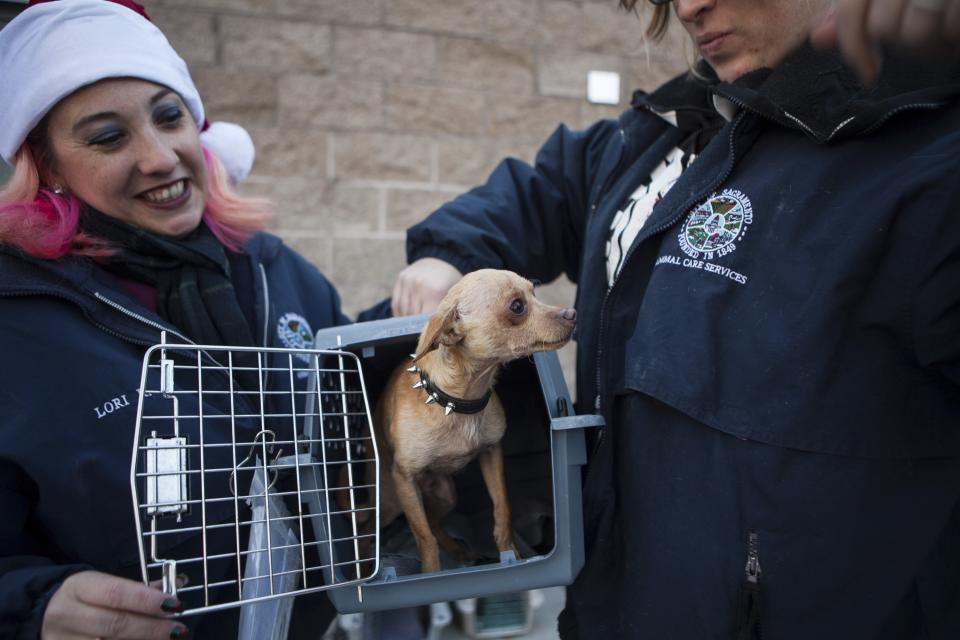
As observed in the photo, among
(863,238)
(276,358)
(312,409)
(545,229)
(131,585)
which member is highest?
(545,229)

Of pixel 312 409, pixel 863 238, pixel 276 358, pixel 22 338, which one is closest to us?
pixel 863 238

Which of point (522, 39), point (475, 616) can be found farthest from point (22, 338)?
point (522, 39)

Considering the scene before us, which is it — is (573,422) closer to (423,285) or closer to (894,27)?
(423,285)

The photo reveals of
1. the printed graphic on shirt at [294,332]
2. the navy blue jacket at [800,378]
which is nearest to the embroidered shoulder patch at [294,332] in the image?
the printed graphic on shirt at [294,332]

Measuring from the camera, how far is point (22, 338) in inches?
50.6

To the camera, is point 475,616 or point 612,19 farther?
point 612,19

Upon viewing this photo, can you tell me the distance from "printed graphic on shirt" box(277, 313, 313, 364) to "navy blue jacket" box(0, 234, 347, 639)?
0.34 m

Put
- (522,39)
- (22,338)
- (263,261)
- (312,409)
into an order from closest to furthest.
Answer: (22,338)
(312,409)
(263,261)
(522,39)

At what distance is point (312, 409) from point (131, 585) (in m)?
0.47

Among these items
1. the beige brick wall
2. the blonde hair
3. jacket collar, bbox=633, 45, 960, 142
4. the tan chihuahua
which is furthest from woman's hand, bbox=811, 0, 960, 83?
the beige brick wall

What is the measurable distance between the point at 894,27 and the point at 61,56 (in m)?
1.58

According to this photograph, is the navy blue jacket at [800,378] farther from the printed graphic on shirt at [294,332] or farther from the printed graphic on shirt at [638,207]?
the printed graphic on shirt at [294,332]

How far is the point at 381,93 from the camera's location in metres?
3.69

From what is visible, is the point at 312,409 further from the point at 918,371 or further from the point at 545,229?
the point at 918,371
